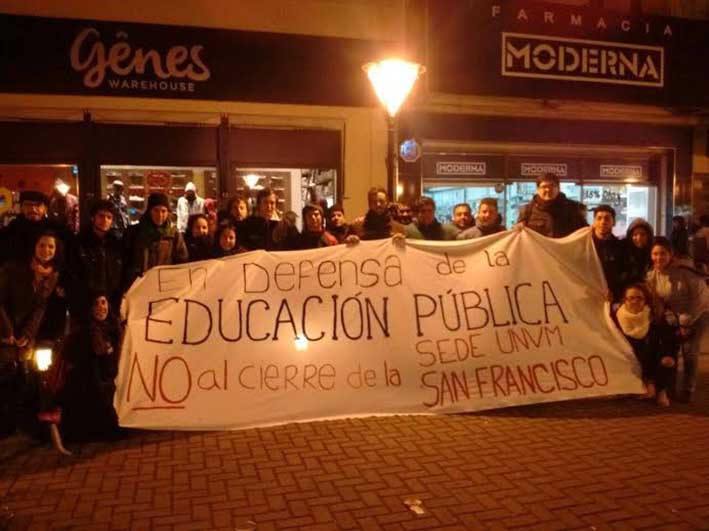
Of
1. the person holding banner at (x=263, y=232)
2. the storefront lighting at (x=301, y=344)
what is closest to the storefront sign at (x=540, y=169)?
the person holding banner at (x=263, y=232)

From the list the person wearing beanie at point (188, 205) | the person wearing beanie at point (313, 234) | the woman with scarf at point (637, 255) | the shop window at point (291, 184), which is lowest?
the woman with scarf at point (637, 255)

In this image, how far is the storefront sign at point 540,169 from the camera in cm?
1235

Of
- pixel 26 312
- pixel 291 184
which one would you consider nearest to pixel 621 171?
pixel 291 184

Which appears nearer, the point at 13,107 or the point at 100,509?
the point at 100,509

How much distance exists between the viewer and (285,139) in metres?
10.5

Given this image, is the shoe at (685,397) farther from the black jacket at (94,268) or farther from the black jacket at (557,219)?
the black jacket at (94,268)

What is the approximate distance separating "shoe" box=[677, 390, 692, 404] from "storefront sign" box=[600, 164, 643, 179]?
709 cm

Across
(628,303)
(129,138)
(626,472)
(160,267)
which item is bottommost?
(626,472)

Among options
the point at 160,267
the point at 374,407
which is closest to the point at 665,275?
the point at 374,407

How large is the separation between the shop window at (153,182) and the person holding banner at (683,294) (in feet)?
19.8

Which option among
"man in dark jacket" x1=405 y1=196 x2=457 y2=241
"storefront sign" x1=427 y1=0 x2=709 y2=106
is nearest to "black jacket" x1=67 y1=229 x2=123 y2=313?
"man in dark jacket" x1=405 y1=196 x2=457 y2=241

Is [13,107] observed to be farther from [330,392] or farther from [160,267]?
[330,392]

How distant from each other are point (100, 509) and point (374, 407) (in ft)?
7.44

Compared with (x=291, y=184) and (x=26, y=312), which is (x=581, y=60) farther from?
(x=26, y=312)
